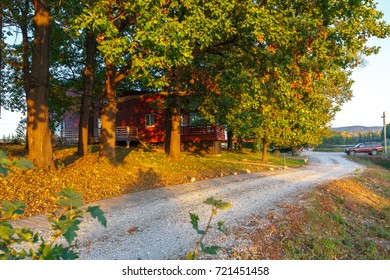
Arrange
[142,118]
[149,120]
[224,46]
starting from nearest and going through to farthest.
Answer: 1. [224,46]
2. [149,120]
3. [142,118]

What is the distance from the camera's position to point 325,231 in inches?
347

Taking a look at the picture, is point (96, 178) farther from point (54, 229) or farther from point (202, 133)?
point (202, 133)

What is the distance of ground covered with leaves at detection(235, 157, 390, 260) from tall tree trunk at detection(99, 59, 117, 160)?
8.77m

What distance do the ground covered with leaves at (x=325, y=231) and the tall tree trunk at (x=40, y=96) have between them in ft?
27.5

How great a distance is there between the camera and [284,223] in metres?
8.62

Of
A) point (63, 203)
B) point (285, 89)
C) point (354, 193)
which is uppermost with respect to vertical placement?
Result: point (285, 89)

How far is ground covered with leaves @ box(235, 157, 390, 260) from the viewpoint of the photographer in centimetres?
690

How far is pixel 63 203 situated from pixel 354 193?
15.5 metres

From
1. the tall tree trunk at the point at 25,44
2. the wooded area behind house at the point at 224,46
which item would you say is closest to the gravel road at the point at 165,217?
the wooded area behind house at the point at 224,46

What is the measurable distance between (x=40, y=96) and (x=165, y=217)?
7.51m

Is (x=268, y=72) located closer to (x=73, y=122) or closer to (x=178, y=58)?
(x=178, y=58)

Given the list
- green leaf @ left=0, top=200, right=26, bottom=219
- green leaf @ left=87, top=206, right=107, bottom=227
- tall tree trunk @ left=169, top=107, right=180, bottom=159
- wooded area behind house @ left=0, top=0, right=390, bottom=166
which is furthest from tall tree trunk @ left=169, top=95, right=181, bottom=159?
green leaf @ left=87, top=206, right=107, bottom=227

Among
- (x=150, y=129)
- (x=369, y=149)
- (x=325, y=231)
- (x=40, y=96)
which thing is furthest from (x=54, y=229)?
(x=369, y=149)

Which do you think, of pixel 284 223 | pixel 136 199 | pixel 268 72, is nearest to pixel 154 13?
pixel 268 72
